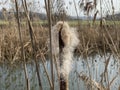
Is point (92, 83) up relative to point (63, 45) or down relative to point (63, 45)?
down

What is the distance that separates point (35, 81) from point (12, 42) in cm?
103

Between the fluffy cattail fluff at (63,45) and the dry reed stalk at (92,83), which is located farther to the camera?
the dry reed stalk at (92,83)

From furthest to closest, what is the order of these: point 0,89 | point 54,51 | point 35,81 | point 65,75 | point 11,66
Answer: point 11,66
point 35,81
point 0,89
point 54,51
point 65,75

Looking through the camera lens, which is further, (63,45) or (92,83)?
(92,83)

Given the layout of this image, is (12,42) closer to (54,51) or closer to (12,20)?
(12,20)

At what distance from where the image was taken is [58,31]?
0.77m

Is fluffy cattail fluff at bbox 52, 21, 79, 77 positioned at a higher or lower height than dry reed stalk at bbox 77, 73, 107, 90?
higher

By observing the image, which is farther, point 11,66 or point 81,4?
point 11,66

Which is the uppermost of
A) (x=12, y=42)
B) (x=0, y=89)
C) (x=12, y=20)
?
(x=12, y=20)

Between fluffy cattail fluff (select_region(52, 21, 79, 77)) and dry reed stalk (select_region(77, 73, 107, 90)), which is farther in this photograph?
dry reed stalk (select_region(77, 73, 107, 90))

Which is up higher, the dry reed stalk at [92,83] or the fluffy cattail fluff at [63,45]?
the fluffy cattail fluff at [63,45]

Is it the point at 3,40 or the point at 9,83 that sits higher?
the point at 3,40

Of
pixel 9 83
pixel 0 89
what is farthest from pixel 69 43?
pixel 9 83

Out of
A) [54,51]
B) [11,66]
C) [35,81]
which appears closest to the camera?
[54,51]
